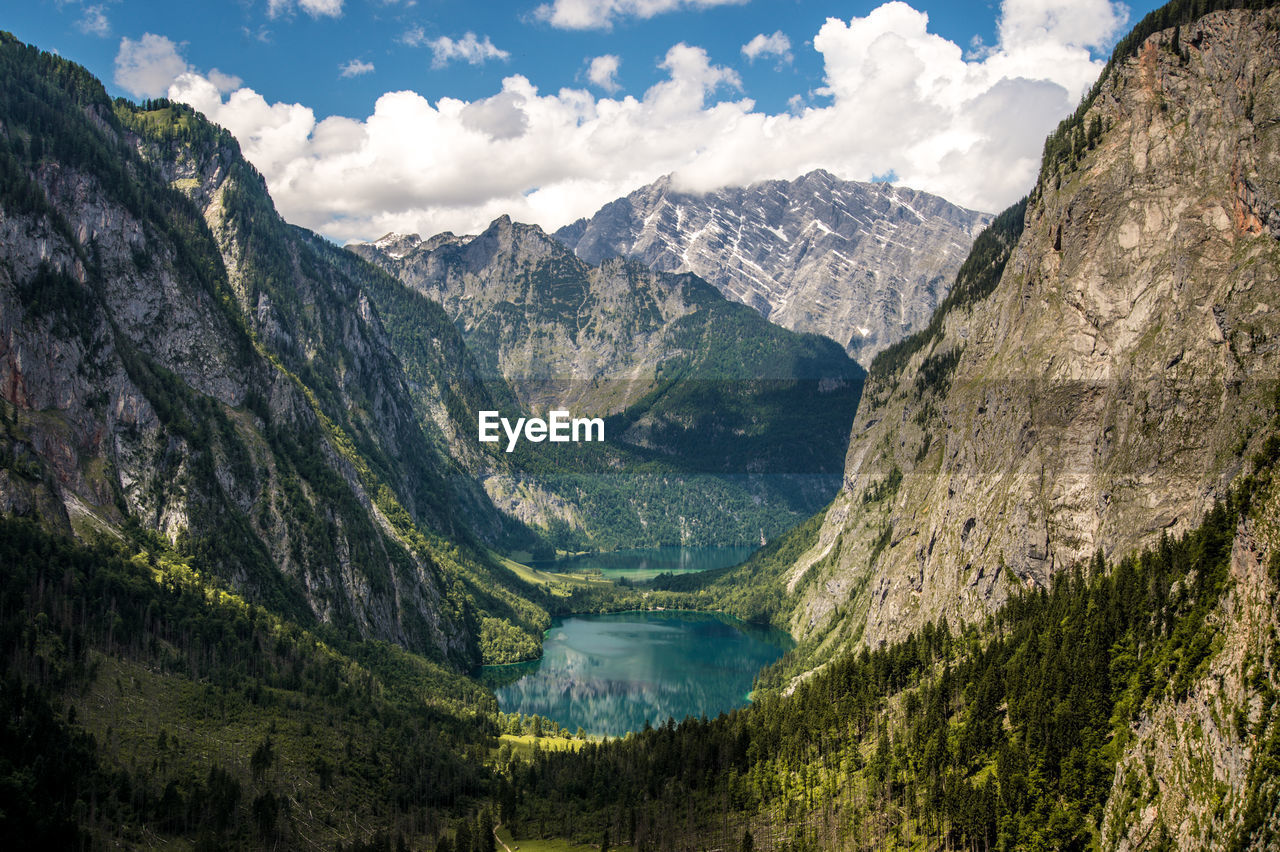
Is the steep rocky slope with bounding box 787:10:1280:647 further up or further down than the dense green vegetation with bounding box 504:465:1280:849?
further up

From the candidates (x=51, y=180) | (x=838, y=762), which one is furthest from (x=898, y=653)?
(x=51, y=180)

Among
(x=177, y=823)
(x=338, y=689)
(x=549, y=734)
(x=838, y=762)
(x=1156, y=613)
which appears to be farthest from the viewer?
(x=549, y=734)

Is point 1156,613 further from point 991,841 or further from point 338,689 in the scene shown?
point 338,689

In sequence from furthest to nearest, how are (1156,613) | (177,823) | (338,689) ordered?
(338,689)
(177,823)
(1156,613)

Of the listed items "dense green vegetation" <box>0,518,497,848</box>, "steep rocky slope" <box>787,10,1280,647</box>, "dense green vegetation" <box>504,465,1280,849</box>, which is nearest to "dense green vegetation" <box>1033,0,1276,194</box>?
"steep rocky slope" <box>787,10,1280,647</box>

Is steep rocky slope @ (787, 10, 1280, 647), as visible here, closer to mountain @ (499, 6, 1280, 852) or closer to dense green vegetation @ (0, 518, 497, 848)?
mountain @ (499, 6, 1280, 852)

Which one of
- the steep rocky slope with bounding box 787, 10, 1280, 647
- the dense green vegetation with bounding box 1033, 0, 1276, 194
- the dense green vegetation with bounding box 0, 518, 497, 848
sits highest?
the dense green vegetation with bounding box 1033, 0, 1276, 194

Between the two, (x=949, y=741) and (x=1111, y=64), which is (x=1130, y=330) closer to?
(x=1111, y=64)

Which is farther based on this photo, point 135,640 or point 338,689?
point 338,689

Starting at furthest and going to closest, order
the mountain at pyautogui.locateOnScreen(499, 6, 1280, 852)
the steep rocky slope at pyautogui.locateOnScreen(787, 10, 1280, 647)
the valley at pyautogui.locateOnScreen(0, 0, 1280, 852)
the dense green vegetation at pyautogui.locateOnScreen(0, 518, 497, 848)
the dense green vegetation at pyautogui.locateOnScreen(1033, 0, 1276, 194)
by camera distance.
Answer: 1. the dense green vegetation at pyautogui.locateOnScreen(1033, 0, 1276, 194)
2. the dense green vegetation at pyautogui.locateOnScreen(0, 518, 497, 848)
3. the steep rocky slope at pyautogui.locateOnScreen(787, 10, 1280, 647)
4. the valley at pyautogui.locateOnScreen(0, 0, 1280, 852)
5. the mountain at pyautogui.locateOnScreen(499, 6, 1280, 852)
